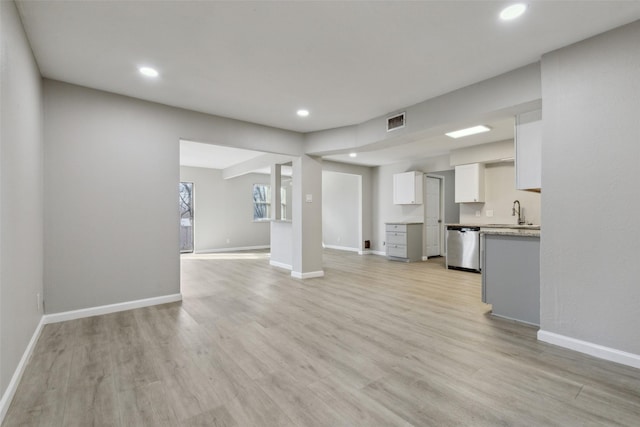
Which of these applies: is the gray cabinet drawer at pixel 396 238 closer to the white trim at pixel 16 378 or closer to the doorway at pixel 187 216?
the doorway at pixel 187 216

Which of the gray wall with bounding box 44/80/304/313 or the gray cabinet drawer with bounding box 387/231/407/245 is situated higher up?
the gray wall with bounding box 44/80/304/313

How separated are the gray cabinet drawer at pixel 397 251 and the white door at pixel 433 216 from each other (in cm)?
98

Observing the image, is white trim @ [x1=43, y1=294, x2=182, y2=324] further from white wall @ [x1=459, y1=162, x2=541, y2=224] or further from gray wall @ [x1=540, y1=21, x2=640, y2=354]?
white wall @ [x1=459, y1=162, x2=541, y2=224]

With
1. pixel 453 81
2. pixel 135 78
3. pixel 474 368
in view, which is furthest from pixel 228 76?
pixel 474 368

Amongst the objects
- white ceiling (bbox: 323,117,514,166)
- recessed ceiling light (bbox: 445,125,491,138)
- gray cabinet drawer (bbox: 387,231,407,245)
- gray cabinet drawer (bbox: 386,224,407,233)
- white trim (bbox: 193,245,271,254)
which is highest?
white ceiling (bbox: 323,117,514,166)

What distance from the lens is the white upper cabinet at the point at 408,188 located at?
23.7ft

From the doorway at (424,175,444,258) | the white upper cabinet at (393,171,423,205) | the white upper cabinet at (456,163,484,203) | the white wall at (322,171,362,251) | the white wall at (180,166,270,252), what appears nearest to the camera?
the white upper cabinet at (456,163,484,203)

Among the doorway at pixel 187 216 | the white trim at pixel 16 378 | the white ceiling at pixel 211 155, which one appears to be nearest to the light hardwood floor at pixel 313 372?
the white trim at pixel 16 378

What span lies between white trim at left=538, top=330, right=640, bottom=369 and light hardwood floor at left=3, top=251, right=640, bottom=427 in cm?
7

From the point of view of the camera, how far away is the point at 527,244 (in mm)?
2922

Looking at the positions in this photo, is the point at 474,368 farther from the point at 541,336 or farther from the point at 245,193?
the point at 245,193

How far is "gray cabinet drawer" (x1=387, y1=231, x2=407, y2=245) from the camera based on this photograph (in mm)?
6926

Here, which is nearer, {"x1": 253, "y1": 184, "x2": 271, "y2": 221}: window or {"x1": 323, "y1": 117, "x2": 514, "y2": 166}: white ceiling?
{"x1": 323, "y1": 117, "x2": 514, "y2": 166}: white ceiling

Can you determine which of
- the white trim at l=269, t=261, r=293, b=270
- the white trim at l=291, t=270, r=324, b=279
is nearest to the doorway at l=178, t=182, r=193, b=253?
the white trim at l=269, t=261, r=293, b=270
